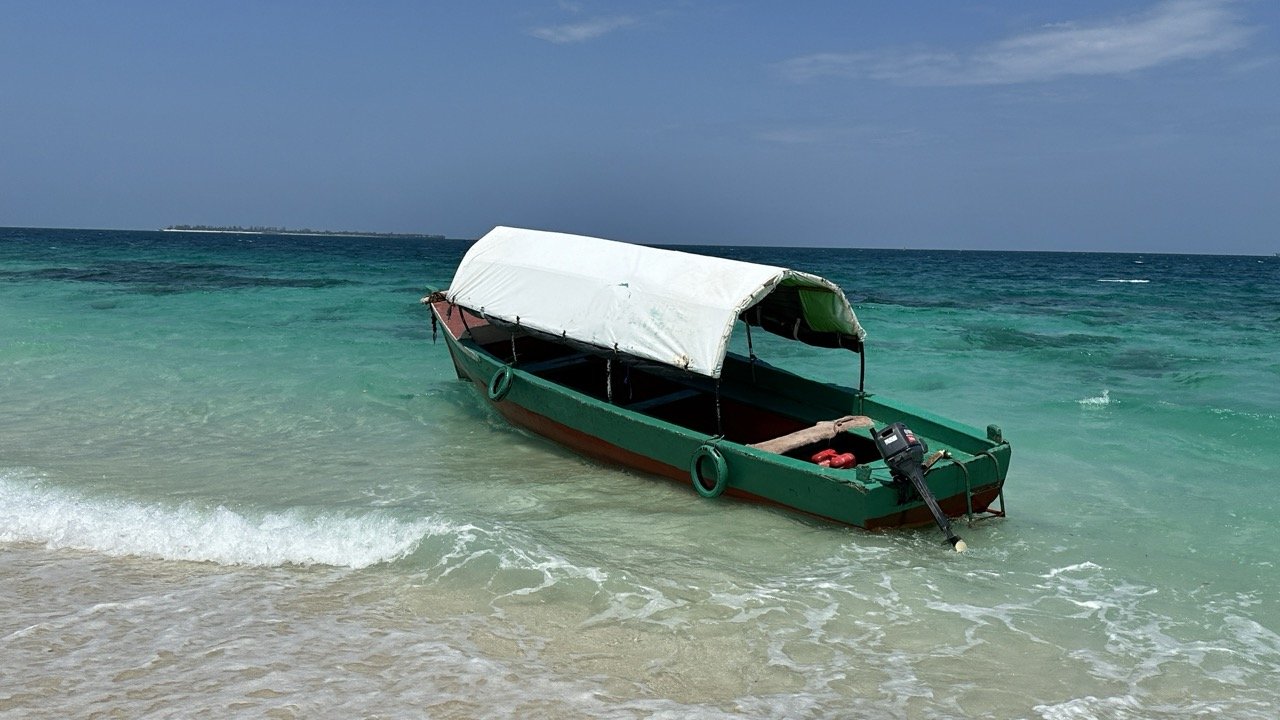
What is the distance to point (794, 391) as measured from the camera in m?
11.4

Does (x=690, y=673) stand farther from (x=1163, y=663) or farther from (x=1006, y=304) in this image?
(x=1006, y=304)

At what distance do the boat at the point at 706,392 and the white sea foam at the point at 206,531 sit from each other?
285cm

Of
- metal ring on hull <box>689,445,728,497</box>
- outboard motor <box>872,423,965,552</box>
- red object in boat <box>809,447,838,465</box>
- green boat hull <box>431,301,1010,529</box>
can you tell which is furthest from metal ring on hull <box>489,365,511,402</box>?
outboard motor <box>872,423,965,552</box>

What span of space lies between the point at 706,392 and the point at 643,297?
2.28 m

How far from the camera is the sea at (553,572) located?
5.39 m

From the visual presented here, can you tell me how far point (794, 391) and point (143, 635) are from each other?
788 centimetres

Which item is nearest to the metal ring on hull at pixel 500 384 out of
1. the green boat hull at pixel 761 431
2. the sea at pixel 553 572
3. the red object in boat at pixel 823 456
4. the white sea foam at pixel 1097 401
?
the green boat hull at pixel 761 431

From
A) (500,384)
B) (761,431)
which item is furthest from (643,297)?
(500,384)

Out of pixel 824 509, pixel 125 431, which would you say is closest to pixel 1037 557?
pixel 824 509

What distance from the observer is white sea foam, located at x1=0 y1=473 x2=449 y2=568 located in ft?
24.5

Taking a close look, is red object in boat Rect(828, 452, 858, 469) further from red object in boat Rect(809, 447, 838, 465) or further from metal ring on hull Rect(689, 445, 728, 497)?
metal ring on hull Rect(689, 445, 728, 497)

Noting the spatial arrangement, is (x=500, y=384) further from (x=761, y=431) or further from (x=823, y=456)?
(x=823, y=456)

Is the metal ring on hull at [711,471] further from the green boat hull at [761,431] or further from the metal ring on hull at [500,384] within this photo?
the metal ring on hull at [500,384]

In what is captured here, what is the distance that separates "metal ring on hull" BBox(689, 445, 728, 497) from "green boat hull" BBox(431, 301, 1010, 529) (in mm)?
14
